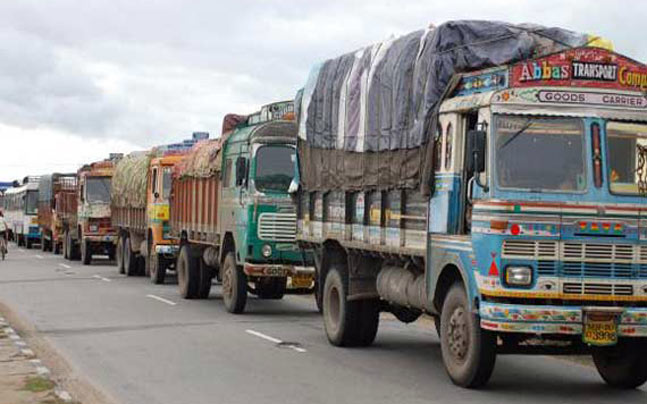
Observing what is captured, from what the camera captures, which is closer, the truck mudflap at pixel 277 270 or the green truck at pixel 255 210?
the truck mudflap at pixel 277 270

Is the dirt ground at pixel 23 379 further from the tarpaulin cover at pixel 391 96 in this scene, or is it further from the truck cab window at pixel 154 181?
the truck cab window at pixel 154 181

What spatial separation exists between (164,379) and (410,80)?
4395 mm

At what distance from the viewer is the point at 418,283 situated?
1362cm

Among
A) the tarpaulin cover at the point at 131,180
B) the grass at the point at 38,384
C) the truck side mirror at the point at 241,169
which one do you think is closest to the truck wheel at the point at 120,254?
the tarpaulin cover at the point at 131,180

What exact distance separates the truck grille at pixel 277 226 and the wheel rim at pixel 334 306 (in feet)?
11.4

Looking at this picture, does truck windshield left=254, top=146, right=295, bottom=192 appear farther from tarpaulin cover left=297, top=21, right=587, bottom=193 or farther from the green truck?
tarpaulin cover left=297, top=21, right=587, bottom=193

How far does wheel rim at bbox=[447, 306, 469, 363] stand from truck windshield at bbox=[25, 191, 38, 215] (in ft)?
161

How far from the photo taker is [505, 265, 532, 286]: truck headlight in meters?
11.4

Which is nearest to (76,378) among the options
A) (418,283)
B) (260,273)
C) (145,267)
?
(418,283)

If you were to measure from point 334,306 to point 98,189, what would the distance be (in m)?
25.9

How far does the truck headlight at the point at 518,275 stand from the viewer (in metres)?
11.4

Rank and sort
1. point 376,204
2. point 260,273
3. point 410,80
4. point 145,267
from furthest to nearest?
point 145,267
point 260,273
point 376,204
point 410,80

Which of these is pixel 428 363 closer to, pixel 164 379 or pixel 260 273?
pixel 164 379

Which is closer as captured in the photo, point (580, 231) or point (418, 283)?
point (580, 231)
